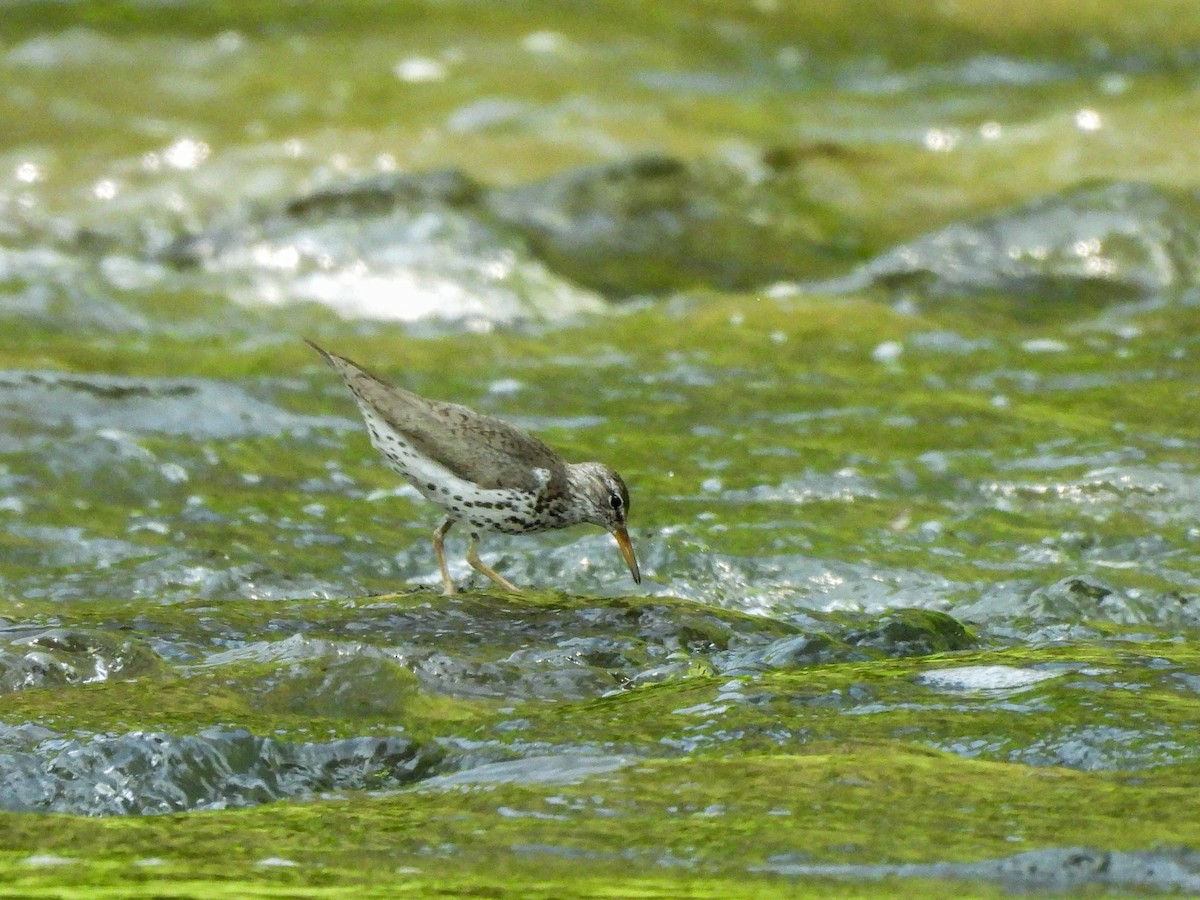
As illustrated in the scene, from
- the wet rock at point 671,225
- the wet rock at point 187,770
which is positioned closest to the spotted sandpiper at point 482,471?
the wet rock at point 187,770

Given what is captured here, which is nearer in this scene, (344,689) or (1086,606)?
(344,689)

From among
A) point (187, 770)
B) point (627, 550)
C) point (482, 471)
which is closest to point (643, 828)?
point (187, 770)

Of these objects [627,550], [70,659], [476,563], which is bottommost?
[476,563]

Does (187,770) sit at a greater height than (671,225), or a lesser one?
lesser

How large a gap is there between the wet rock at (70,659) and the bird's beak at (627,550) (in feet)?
7.97

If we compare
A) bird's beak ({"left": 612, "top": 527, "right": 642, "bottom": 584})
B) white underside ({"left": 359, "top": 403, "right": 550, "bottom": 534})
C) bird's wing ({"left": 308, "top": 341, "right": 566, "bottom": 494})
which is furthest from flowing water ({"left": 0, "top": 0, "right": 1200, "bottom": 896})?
bird's wing ({"left": 308, "top": 341, "right": 566, "bottom": 494})

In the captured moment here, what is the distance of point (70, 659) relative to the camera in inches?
250

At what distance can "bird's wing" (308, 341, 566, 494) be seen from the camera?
7.93 m

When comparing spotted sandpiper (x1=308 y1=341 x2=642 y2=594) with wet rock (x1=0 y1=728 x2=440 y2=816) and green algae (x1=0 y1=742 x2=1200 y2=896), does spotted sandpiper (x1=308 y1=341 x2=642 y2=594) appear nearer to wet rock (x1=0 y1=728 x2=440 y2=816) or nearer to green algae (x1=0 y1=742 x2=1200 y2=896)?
wet rock (x1=0 y1=728 x2=440 y2=816)

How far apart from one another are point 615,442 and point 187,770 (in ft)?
17.7

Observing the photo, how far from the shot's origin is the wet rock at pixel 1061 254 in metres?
14.2

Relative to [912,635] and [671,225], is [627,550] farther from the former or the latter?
[671,225]

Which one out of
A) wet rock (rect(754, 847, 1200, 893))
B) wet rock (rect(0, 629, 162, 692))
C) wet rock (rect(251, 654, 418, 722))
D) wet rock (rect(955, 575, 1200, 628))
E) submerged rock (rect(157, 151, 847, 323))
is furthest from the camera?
submerged rock (rect(157, 151, 847, 323))

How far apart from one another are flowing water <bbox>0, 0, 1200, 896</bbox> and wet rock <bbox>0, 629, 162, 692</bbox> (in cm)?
2
